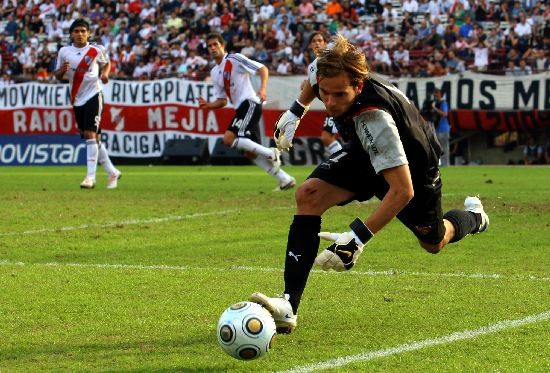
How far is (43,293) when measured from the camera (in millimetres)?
7465

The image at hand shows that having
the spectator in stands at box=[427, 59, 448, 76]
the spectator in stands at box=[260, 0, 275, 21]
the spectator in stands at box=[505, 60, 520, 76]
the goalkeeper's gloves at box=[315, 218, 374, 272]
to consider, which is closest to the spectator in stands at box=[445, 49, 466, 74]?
the spectator in stands at box=[427, 59, 448, 76]

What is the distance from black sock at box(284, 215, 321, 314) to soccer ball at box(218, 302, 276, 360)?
54 cm

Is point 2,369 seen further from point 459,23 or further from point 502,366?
point 459,23

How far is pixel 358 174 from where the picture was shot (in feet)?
20.7

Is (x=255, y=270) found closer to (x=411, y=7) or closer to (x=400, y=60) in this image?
(x=400, y=60)

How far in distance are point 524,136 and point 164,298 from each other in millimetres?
22727

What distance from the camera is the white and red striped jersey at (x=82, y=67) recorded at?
18.1 meters

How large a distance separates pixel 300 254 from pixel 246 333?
900 mm

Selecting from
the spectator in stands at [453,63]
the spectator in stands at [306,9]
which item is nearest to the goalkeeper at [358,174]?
the spectator in stands at [453,63]

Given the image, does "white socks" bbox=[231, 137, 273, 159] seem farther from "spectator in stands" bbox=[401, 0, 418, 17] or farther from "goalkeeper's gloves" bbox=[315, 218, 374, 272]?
"spectator in stands" bbox=[401, 0, 418, 17]

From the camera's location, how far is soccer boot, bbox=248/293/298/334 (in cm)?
567

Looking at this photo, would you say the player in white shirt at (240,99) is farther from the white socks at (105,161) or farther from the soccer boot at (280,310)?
the soccer boot at (280,310)

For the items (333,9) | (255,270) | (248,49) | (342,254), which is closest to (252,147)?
(255,270)

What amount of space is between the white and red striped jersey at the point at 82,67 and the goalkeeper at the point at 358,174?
11550mm
